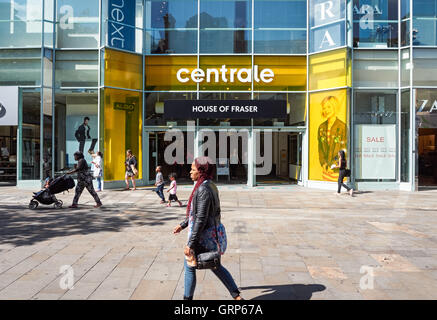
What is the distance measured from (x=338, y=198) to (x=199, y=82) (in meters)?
7.51

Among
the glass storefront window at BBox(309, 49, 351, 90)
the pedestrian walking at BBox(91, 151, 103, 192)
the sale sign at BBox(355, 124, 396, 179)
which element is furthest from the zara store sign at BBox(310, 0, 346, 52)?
the pedestrian walking at BBox(91, 151, 103, 192)

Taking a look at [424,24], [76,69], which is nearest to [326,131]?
[424,24]

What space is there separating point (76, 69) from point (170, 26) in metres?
4.31

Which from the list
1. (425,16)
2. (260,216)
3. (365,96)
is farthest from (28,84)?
(425,16)

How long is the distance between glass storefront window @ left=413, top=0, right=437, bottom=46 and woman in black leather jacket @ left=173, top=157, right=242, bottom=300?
1493 centimetres

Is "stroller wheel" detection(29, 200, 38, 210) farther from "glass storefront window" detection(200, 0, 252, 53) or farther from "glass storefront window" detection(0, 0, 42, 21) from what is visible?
"glass storefront window" detection(200, 0, 252, 53)

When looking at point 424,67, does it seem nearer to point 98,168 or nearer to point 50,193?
point 98,168

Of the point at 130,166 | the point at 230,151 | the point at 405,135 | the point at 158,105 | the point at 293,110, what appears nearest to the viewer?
the point at 130,166

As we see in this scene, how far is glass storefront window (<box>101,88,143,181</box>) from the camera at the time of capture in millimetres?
15844

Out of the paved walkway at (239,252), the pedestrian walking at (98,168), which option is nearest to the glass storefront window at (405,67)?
the paved walkway at (239,252)

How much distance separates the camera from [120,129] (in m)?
16.2

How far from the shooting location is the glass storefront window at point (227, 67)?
1680 cm

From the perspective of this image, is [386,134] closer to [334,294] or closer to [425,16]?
[425,16]
